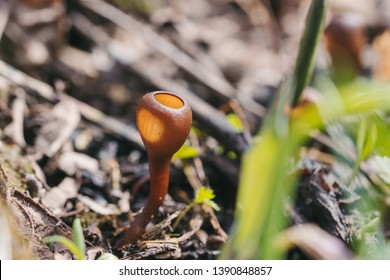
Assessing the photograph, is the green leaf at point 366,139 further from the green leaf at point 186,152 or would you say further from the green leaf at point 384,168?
the green leaf at point 186,152

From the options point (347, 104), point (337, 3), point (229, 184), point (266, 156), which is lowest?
point (229, 184)

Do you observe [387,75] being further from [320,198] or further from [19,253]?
[19,253]

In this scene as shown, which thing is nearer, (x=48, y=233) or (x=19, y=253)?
(x=19, y=253)

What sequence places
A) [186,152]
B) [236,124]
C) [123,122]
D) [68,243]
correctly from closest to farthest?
[68,243] < [186,152] < [236,124] < [123,122]

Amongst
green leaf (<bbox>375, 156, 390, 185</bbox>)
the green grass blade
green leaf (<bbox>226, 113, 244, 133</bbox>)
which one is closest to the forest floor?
green leaf (<bbox>226, 113, 244, 133</bbox>)

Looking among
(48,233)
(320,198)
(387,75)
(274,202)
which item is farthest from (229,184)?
(387,75)

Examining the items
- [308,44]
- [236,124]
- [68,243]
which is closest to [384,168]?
[308,44]

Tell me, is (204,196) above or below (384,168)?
below

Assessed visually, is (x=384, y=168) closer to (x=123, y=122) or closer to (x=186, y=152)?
(x=186, y=152)
